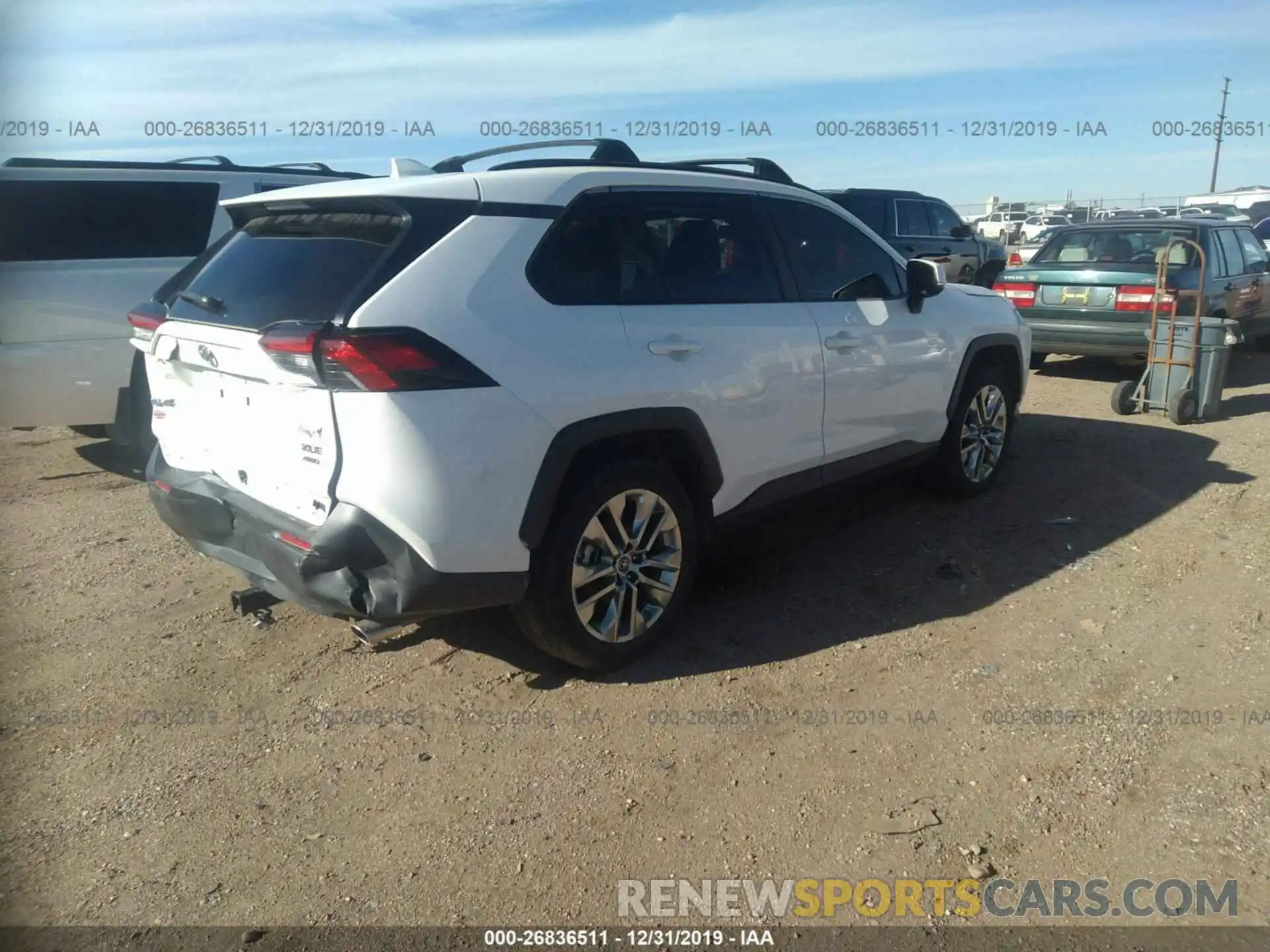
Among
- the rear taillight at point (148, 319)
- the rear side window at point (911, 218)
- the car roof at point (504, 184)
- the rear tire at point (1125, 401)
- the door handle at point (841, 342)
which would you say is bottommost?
the rear tire at point (1125, 401)

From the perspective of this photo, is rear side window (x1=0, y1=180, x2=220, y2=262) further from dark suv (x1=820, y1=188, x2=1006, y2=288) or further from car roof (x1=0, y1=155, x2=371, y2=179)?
dark suv (x1=820, y1=188, x2=1006, y2=288)

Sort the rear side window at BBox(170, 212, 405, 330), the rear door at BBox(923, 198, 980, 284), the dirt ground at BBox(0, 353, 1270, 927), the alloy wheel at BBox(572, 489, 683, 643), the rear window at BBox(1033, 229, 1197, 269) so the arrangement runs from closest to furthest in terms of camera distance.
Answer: the dirt ground at BBox(0, 353, 1270, 927) < the rear side window at BBox(170, 212, 405, 330) < the alloy wheel at BBox(572, 489, 683, 643) < the rear window at BBox(1033, 229, 1197, 269) < the rear door at BBox(923, 198, 980, 284)

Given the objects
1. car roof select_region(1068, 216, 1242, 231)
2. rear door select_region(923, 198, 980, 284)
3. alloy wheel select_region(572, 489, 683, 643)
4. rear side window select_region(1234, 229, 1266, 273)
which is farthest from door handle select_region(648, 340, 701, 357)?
rear door select_region(923, 198, 980, 284)

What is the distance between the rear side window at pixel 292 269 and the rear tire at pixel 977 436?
3633mm

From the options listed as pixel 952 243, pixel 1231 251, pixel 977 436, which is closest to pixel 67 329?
pixel 977 436

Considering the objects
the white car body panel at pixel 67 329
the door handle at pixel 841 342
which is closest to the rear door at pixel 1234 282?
the door handle at pixel 841 342

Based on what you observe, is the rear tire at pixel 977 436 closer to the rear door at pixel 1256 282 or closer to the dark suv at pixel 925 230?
the rear door at pixel 1256 282

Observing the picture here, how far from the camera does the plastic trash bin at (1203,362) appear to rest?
765 centimetres

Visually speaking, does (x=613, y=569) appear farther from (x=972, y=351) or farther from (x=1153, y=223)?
(x=1153, y=223)

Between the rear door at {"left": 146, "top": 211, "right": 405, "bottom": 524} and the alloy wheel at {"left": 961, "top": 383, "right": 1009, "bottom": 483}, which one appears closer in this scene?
the rear door at {"left": 146, "top": 211, "right": 405, "bottom": 524}

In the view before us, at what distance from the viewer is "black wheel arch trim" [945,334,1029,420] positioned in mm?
5508

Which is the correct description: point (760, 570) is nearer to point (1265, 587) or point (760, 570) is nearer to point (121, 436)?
point (1265, 587)

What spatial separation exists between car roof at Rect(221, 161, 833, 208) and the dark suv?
34.7 ft

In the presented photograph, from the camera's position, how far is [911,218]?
597 inches
